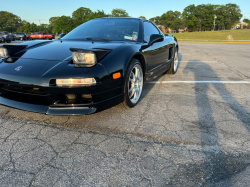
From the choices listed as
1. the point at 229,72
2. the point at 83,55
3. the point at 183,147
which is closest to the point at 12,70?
the point at 83,55

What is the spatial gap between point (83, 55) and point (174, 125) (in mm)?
1289

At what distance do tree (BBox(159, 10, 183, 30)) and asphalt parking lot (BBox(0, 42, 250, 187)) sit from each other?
108972 mm

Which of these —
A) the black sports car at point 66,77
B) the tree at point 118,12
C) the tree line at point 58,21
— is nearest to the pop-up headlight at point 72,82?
the black sports car at point 66,77

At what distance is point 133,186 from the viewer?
4.83 feet

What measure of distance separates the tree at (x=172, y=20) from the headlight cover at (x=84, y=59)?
10948cm

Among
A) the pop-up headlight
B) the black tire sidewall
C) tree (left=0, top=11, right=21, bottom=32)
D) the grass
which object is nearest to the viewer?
the pop-up headlight

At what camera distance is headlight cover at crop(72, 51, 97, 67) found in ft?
7.21

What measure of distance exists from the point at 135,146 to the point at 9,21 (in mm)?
110719

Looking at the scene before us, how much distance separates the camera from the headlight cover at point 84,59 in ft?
7.21

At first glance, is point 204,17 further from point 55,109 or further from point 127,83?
point 55,109

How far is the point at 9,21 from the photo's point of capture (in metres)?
94.1

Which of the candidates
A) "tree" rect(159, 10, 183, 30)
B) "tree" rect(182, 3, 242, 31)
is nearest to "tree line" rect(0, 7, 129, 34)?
"tree" rect(159, 10, 183, 30)

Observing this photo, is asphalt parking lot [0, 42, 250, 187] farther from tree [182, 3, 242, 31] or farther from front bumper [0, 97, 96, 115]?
tree [182, 3, 242, 31]

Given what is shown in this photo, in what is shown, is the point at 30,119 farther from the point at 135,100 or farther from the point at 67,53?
the point at 135,100
